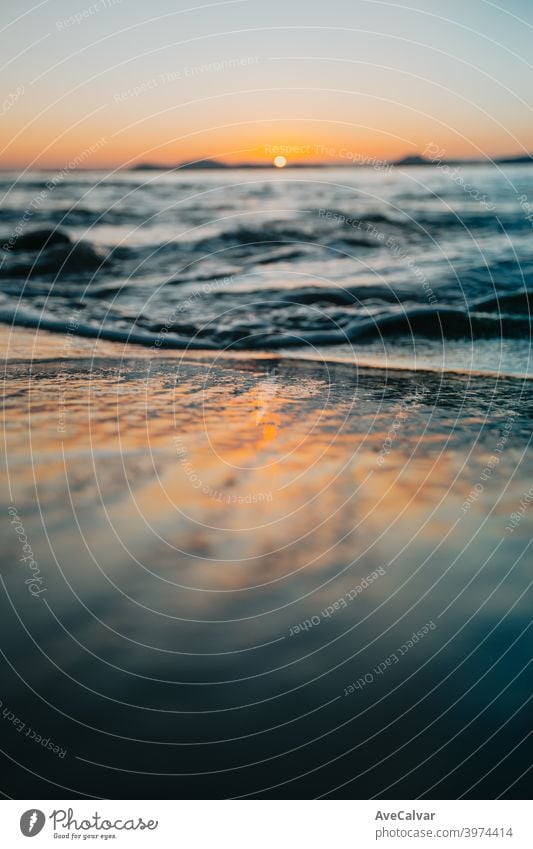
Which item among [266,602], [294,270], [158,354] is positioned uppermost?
[294,270]

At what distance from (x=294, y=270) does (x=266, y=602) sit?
32.3 feet

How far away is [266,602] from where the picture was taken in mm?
3896

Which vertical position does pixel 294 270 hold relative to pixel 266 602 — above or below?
above

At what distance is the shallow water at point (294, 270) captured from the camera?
9812 millimetres

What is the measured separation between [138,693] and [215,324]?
7331 mm

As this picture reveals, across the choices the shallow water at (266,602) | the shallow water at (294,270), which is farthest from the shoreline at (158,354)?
the shallow water at (266,602)

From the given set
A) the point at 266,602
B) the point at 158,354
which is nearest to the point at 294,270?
the point at 158,354

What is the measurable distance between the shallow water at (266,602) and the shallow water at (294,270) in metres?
3.20

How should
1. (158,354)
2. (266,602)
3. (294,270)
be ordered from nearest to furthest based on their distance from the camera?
(266,602) < (158,354) < (294,270)

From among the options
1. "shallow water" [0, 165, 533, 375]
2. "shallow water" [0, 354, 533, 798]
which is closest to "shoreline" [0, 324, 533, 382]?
"shallow water" [0, 165, 533, 375]

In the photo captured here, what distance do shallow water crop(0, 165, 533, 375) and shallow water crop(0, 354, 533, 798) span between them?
3195 millimetres

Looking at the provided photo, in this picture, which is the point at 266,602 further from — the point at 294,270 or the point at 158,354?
the point at 294,270

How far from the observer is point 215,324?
10.2 meters

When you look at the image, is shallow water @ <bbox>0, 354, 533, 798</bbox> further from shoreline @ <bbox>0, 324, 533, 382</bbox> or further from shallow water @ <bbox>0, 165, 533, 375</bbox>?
shallow water @ <bbox>0, 165, 533, 375</bbox>
